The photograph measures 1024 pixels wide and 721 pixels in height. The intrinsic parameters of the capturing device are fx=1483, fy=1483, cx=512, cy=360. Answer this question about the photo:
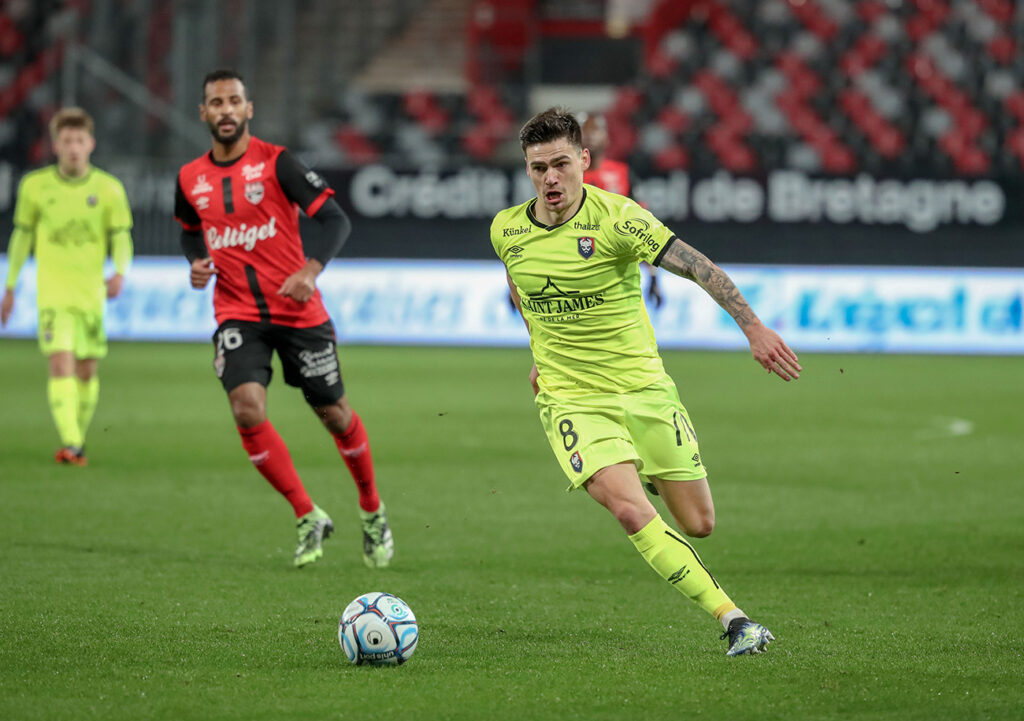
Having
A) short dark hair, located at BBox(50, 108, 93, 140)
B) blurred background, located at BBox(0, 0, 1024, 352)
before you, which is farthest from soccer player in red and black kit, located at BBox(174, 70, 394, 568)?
blurred background, located at BBox(0, 0, 1024, 352)

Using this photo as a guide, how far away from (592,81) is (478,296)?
8.60m

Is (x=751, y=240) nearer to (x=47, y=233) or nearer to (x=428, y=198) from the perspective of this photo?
(x=428, y=198)

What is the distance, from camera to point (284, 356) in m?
7.20

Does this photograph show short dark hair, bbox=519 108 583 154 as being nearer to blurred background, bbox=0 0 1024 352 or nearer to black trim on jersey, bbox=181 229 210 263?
black trim on jersey, bbox=181 229 210 263

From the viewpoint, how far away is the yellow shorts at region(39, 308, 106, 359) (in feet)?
33.9

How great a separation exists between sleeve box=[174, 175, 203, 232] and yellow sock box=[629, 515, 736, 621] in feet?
10.3

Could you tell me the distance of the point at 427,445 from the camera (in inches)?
454

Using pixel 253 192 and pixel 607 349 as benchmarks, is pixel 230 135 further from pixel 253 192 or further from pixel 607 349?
pixel 607 349

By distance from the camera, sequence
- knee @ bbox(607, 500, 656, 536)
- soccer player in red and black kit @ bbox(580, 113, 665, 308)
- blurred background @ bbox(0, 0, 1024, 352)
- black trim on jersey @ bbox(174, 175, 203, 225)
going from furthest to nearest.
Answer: blurred background @ bbox(0, 0, 1024, 352), soccer player in red and black kit @ bbox(580, 113, 665, 308), black trim on jersey @ bbox(174, 175, 203, 225), knee @ bbox(607, 500, 656, 536)

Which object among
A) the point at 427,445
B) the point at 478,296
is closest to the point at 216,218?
the point at 427,445

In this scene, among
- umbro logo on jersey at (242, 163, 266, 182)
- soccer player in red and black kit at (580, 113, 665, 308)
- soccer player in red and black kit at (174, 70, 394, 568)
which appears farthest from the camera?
soccer player in red and black kit at (580, 113, 665, 308)

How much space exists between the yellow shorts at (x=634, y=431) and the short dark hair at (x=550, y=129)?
37.6 inches

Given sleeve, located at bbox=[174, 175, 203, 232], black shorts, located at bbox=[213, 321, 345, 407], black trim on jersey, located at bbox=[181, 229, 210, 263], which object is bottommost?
black shorts, located at bbox=[213, 321, 345, 407]

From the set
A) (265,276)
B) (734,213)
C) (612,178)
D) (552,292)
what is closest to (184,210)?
(265,276)
